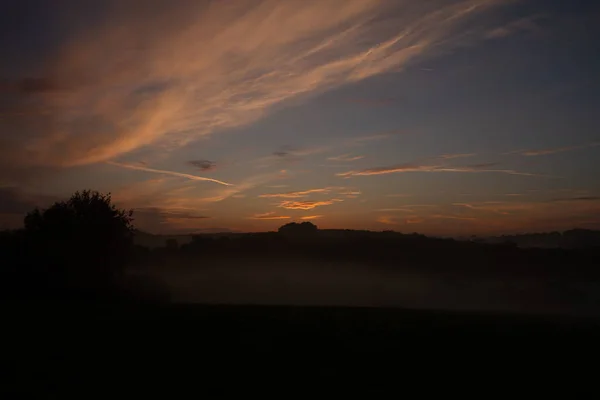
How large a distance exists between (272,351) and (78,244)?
34.3m

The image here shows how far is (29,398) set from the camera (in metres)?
14.4

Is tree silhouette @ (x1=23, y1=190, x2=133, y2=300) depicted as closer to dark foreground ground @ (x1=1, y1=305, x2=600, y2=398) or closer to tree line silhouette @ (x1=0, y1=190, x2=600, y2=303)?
tree line silhouette @ (x1=0, y1=190, x2=600, y2=303)

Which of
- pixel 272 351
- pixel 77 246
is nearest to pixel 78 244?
pixel 77 246

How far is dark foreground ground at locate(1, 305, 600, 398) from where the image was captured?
16.4m

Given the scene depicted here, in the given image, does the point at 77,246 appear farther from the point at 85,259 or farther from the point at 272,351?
the point at 272,351

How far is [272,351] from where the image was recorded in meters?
19.8

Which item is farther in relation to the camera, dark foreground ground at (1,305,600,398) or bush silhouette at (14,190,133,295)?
bush silhouette at (14,190,133,295)

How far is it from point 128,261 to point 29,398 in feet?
127

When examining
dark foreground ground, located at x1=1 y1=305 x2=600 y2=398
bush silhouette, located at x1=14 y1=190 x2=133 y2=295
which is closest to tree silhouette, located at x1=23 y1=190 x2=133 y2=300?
bush silhouette, located at x1=14 y1=190 x2=133 y2=295

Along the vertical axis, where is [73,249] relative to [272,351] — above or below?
above

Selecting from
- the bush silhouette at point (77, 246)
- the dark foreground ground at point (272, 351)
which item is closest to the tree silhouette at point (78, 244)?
the bush silhouette at point (77, 246)

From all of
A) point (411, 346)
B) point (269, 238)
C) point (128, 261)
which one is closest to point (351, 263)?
point (269, 238)

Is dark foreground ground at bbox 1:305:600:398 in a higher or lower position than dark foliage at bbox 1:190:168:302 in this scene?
lower

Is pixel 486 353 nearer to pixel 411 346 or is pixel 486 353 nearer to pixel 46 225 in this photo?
pixel 411 346
